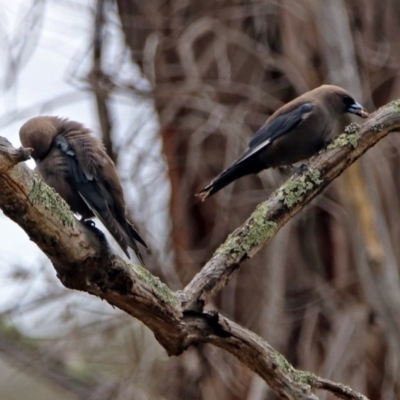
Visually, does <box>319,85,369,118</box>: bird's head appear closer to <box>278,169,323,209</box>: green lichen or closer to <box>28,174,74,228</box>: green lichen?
<box>278,169,323,209</box>: green lichen

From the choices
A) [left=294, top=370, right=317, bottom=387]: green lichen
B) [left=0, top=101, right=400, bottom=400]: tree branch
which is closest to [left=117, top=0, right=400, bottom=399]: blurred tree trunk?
[left=0, top=101, right=400, bottom=400]: tree branch

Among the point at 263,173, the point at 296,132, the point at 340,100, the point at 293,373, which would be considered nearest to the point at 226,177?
the point at 296,132

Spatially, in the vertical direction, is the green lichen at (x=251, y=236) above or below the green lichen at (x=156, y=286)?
below

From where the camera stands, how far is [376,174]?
24.6 ft

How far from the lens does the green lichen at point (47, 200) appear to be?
3.04 m

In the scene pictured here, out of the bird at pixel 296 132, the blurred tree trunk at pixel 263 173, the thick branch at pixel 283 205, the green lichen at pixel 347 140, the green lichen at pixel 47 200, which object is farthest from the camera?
the blurred tree trunk at pixel 263 173

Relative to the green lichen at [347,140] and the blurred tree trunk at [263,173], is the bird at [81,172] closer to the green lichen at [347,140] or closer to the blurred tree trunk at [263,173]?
the green lichen at [347,140]

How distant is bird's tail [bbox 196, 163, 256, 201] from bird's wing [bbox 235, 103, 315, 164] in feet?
0.29

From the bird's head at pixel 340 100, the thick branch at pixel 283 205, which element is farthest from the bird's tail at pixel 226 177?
the thick branch at pixel 283 205

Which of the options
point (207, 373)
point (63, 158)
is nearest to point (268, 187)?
point (207, 373)

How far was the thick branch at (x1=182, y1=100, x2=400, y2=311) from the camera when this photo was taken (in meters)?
3.76

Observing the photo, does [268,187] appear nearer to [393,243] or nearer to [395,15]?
[393,243]

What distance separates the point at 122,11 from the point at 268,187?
1.82m

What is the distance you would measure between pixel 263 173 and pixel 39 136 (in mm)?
3370
